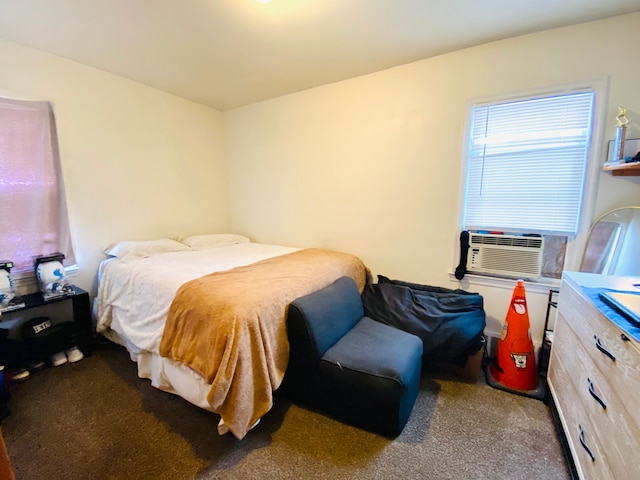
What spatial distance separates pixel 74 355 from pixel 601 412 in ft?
10.9

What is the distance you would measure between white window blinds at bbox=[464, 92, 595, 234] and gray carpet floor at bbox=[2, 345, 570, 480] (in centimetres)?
128

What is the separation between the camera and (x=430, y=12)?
1.76 m

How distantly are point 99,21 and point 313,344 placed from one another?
2.47 meters

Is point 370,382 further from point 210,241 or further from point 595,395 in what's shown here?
point 210,241

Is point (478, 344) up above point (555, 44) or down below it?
below

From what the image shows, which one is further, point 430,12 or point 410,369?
point 430,12

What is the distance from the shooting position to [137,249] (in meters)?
2.58

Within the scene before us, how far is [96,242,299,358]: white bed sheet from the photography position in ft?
6.26

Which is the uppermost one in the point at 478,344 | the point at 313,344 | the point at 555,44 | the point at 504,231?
the point at 555,44

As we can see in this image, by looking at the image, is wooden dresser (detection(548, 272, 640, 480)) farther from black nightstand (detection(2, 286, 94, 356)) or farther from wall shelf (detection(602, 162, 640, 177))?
black nightstand (detection(2, 286, 94, 356))

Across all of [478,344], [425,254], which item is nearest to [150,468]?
[478,344]

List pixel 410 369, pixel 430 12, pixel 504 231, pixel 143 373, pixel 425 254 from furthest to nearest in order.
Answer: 1. pixel 425 254
2. pixel 504 231
3. pixel 143 373
4. pixel 430 12
5. pixel 410 369

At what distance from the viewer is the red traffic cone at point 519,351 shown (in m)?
1.96

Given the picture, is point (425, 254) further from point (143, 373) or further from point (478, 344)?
point (143, 373)
